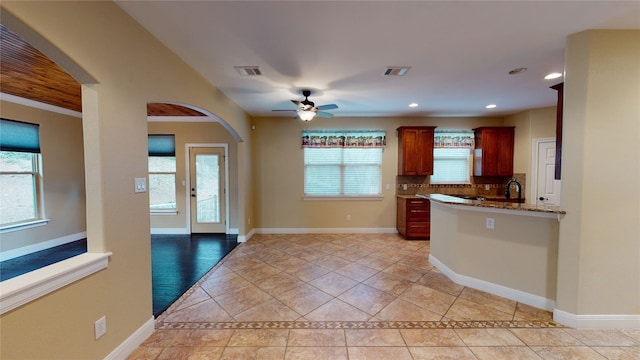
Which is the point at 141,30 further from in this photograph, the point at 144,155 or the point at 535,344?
the point at 535,344

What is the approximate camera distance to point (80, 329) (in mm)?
1579

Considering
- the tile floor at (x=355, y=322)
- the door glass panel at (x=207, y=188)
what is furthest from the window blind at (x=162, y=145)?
the tile floor at (x=355, y=322)

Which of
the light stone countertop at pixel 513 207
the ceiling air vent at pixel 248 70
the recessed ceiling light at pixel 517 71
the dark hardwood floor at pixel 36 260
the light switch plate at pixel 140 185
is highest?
the recessed ceiling light at pixel 517 71

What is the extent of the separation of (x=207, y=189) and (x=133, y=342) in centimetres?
387

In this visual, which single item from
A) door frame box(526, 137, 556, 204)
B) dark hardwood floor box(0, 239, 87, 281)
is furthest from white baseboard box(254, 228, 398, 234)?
dark hardwood floor box(0, 239, 87, 281)

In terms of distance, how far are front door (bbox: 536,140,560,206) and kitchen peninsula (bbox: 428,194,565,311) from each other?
278 cm

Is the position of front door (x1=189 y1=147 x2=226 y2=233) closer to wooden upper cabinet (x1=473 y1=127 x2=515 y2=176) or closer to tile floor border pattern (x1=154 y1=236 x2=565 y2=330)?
tile floor border pattern (x1=154 y1=236 x2=565 y2=330)

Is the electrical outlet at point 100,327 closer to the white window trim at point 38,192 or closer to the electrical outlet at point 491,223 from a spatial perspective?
the electrical outlet at point 491,223

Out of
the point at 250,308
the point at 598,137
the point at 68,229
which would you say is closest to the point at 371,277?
the point at 250,308

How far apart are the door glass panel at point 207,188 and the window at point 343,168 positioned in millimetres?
2000

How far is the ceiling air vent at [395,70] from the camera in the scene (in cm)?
289

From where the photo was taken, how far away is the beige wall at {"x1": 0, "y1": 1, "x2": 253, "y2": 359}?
4.46 ft

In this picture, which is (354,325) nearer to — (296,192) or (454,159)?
(296,192)

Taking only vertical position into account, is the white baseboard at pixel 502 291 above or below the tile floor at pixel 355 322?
above
